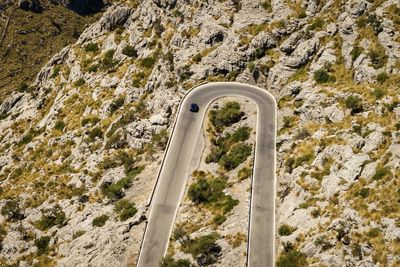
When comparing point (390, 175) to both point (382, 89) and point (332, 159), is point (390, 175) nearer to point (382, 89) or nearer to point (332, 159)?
point (332, 159)

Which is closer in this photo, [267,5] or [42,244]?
[42,244]

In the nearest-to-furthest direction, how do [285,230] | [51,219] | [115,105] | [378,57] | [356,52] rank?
[285,230]
[51,219]
[378,57]
[356,52]
[115,105]

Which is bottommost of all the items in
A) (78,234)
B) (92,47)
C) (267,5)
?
(78,234)

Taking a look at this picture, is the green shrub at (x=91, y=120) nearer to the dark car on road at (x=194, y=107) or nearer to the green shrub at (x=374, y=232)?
the dark car on road at (x=194, y=107)

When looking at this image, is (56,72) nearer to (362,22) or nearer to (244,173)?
(244,173)

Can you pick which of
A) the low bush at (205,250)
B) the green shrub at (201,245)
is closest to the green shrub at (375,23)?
the green shrub at (201,245)

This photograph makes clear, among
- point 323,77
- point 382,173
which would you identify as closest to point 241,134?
point 323,77

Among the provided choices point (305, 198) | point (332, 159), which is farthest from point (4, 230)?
point (332, 159)
